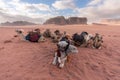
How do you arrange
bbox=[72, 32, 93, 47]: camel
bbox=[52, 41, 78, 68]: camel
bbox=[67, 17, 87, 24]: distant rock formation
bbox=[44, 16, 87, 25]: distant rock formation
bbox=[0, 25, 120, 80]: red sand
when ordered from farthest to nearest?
bbox=[67, 17, 87, 24]: distant rock formation
bbox=[44, 16, 87, 25]: distant rock formation
bbox=[72, 32, 93, 47]: camel
bbox=[52, 41, 78, 68]: camel
bbox=[0, 25, 120, 80]: red sand

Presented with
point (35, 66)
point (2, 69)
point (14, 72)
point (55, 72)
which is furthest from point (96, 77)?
point (2, 69)

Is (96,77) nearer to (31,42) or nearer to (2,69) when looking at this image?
(2,69)

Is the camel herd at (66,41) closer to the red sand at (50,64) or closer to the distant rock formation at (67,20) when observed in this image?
the red sand at (50,64)

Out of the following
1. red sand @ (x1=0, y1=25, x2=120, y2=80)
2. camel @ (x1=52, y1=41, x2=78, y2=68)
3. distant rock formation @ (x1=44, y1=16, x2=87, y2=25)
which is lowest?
distant rock formation @ (x1=44, y1=16, x2=87, y2=25)

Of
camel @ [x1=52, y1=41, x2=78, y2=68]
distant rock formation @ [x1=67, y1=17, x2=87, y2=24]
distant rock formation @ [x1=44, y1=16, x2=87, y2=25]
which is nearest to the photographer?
camel @ [x1=52, y1=41, x2=78, y2=68]

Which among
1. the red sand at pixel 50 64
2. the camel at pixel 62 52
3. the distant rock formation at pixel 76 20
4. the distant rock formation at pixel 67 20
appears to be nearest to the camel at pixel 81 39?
the red sand at pixel 50 64

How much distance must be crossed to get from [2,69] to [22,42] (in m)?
3.69

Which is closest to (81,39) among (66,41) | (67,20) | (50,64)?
(66,41)

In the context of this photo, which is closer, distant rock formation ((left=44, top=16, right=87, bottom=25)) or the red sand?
the red sand

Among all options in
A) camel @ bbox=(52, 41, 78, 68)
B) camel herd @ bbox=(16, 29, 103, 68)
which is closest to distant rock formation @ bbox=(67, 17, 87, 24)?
camel herd @ bbox=(16, 29, 103, 68)

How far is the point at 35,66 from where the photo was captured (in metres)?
8.45

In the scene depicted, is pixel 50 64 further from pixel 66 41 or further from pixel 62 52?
pixel 66 41

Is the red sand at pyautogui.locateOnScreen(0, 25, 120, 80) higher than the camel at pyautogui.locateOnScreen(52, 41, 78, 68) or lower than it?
lower

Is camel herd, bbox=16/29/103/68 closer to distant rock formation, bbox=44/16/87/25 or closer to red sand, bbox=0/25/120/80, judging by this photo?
red sand, bbox=0/25/120/80
